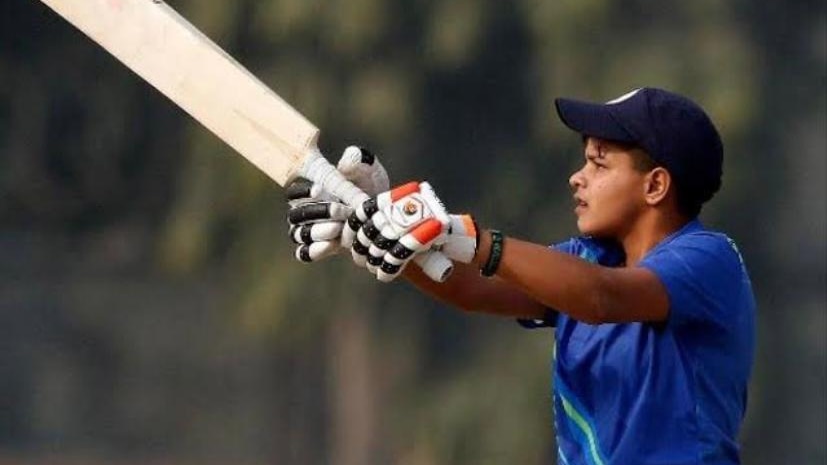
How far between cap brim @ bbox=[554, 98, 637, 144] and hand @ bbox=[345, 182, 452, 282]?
1.23 ft

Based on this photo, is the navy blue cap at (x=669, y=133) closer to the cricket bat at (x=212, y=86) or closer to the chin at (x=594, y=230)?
the chin at (x=594, y=230)

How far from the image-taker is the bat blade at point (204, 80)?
2.76 meters

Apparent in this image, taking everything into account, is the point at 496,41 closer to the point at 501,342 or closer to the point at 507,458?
the point at 501,342

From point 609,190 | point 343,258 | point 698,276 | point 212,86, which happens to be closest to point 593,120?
point 609,190

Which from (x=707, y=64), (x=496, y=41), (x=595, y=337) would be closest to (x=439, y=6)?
(x=496, y=41)

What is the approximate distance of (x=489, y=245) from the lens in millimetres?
2576

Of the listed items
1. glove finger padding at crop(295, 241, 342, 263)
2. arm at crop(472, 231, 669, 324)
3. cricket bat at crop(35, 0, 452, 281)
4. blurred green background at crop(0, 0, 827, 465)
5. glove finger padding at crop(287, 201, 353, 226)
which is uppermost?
blurred green background at crop(0, 0, 827, 465)

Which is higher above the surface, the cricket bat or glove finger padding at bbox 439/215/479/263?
the cricket bat

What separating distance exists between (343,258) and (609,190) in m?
1.93

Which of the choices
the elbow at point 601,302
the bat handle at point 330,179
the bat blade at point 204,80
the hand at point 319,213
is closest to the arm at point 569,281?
the elbow at point 601,302

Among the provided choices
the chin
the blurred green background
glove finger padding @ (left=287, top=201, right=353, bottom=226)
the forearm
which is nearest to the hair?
the chin

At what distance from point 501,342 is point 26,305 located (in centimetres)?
125

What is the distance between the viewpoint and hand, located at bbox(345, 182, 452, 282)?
8.11ft

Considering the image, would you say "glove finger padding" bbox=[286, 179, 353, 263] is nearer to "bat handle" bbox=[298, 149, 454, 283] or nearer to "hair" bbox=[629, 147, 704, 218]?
"bat handle" bbox=[298, 149, 454, 283]
